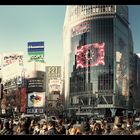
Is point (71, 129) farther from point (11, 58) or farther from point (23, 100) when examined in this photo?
point (23, 100)

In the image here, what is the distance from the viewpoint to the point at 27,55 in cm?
1180

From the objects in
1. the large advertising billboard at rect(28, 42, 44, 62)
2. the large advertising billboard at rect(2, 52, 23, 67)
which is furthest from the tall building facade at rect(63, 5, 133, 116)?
the large advertising billboard at rect(2, 52, 23, 67)

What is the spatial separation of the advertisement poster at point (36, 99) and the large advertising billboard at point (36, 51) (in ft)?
5.01

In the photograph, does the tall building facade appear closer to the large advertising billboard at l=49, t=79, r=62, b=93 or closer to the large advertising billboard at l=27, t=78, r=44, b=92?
the large advertising billboard at l=49, t=79, r=62, b=93

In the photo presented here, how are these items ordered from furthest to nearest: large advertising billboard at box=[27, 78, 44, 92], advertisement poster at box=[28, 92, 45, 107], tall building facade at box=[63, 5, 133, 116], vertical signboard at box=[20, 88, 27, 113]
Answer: tall building facade at box=[63, 5, 133, 116] < large advertising billboard at box=[27, 78, 44, 92] < advertisement poster at box=[28, 92, 45, 107] < vertical signboard at box=[20, 88, 27, 113]

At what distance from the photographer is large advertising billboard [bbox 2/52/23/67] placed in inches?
445

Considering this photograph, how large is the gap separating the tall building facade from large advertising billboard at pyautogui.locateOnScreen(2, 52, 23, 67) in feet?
6.11

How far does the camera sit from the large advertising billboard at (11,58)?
37.1 ft


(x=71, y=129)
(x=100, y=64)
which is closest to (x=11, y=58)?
(x=71, y=129)

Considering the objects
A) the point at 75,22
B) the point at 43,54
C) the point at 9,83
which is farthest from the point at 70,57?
the point at 75,22

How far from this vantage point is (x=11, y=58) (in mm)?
12156

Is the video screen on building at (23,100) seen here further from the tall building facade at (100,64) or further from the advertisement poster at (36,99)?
the tall building facade at (100,64)

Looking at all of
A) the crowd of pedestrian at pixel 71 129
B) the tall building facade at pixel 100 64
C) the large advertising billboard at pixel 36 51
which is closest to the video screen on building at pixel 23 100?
the large advertising billboard at pixel 36 51

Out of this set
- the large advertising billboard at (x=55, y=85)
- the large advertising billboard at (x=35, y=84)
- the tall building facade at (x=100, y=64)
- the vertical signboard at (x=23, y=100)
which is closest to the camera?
the vertical signboard at (x=23, y=100)
